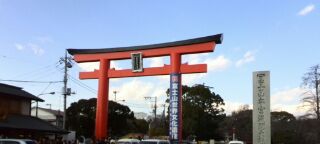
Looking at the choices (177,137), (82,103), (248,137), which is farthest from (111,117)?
(177,137)

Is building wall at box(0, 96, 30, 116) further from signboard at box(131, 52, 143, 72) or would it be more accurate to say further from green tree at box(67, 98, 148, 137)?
green tree at box(67, 98, 148, 137)

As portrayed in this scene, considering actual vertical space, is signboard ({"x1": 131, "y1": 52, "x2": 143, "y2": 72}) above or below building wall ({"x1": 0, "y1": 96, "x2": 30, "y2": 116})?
above

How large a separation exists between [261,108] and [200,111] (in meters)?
46.6

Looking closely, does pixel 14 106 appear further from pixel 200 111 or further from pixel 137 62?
pixel 200 111

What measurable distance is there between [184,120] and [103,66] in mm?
29366

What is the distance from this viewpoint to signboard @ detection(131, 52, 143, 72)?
38.1 m

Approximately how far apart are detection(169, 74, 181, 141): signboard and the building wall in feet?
43.1

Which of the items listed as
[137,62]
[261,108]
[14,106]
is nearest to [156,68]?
[137,62]

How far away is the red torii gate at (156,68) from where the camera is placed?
1379 inches

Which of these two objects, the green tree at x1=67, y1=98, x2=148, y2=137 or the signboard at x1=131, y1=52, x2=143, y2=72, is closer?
the signboard at x1=131, y1=52, x2=143, y2=72

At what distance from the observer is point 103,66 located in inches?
1565

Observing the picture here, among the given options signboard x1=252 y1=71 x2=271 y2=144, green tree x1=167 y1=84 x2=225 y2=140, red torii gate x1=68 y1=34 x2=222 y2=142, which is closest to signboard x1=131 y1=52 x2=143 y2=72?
red torii gate x1=68 y1=34 x2=222 y2=142

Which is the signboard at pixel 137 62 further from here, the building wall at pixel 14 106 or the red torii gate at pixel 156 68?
the building wall at pixel 14 106

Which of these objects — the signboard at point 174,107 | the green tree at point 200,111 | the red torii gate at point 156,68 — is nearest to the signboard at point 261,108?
the red torii gate at point 156,68
